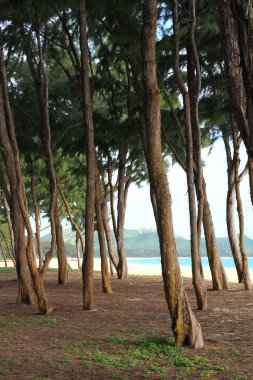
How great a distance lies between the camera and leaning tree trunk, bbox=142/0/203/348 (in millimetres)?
6871

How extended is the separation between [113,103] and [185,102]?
567cm

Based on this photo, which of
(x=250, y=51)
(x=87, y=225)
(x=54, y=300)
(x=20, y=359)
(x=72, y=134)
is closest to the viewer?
(x=250, y=51)

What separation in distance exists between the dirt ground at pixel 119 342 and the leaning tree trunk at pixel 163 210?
31 cm

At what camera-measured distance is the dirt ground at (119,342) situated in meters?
5.67

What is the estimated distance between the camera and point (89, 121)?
10.6m

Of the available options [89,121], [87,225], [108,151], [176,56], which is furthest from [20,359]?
[108,151]

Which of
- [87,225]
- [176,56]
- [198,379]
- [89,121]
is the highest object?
[176,56]

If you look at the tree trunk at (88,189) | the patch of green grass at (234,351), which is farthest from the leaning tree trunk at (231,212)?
the patch of green grass at (234,351)

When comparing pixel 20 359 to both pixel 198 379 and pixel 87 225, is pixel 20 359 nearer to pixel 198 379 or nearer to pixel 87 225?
pixel 198 379

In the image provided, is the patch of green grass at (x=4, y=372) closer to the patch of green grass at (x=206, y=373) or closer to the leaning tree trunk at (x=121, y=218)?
the patch of green grass at (x=206, y=373)

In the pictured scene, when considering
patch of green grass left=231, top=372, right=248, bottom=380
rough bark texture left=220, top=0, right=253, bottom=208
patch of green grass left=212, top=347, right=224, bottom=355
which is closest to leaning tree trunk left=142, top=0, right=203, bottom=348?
patch of green grass left=212, top=347, right=224, bottom=355

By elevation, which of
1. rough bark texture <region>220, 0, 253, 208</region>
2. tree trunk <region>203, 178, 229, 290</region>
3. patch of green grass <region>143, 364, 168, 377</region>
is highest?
rough bark texture <region>220, 0, 253, 208</region>

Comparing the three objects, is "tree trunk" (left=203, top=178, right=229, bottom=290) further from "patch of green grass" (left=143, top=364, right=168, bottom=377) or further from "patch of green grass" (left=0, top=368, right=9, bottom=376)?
"patch of green grass" (left=0, top=368, right=9, bottom=376)

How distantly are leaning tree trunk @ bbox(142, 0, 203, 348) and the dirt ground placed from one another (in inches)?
12.3
